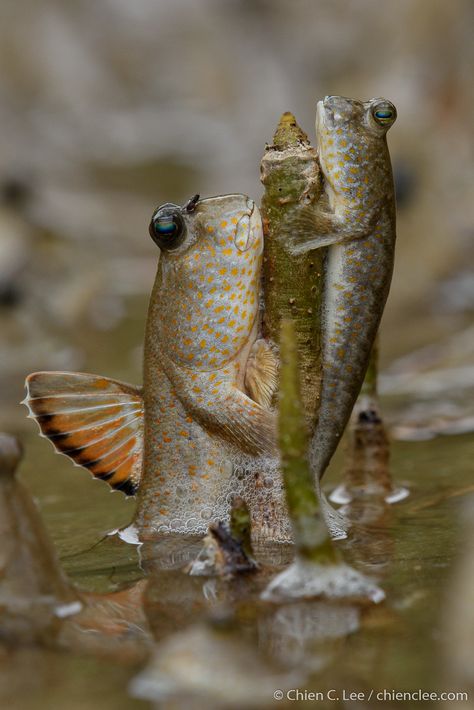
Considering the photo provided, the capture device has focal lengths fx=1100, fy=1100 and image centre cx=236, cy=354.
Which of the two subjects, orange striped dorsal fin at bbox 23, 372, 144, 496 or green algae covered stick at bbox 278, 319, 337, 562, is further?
orange striped dorsal fin at bbox 23, 372, 144, 496

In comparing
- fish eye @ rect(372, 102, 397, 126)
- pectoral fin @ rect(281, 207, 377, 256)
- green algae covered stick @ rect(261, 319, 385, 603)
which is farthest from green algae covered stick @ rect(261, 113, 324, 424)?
green algae covered stick @ rect(261, 319, 385, 603)

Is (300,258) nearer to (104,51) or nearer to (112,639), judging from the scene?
(112,639)

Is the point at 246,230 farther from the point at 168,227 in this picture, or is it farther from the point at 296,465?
the point at 296,465

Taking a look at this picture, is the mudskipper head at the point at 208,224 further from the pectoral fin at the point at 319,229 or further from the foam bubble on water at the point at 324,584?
the foam bubble on water at the point at 324,584

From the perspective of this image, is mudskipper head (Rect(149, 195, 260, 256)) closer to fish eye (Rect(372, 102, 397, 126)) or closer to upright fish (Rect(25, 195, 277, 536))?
upright fish (Rect(25, 195, 277, 536))

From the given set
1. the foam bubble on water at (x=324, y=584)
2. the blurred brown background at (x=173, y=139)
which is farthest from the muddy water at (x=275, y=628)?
the blurred brown background at (x=173, y=139)

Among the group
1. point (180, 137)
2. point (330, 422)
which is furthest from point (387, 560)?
point (180, 137)
